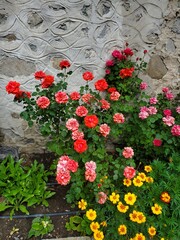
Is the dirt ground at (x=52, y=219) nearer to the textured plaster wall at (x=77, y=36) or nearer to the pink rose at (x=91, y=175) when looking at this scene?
the pink rose at (x=91, y=175)

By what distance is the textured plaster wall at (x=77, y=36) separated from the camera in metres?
2.32

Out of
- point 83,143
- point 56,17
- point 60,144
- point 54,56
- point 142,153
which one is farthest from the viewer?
point 142,153

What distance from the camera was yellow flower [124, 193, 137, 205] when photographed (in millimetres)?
2073

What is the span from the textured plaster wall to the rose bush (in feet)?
0.68

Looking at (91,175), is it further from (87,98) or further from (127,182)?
(87,98)

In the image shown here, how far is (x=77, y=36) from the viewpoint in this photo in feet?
8.04

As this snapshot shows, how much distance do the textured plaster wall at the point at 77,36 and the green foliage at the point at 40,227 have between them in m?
0.99

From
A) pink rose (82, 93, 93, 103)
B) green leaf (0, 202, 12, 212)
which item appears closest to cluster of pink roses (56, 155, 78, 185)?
pink rose (82, 93, 93, 103)

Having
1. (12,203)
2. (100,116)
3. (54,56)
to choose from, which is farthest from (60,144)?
(54,56)

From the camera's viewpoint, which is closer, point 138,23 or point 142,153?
point 138,23

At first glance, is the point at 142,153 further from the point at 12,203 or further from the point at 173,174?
the point at 12,203

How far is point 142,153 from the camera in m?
2.81

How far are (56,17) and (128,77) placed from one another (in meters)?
0.85

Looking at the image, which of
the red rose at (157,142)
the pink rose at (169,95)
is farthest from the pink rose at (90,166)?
the pink rose at (169,95)
